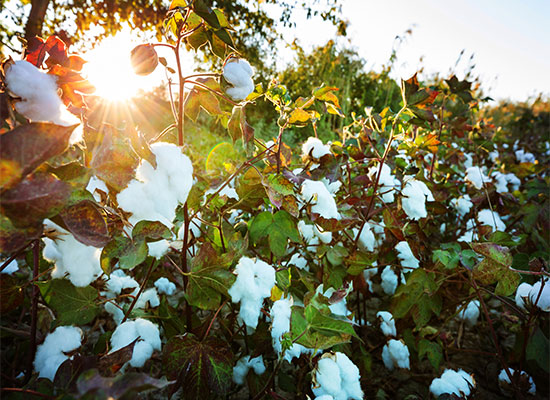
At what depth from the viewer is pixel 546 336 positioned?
1102mm

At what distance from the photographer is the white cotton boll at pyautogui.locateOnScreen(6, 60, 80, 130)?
1.59 feet

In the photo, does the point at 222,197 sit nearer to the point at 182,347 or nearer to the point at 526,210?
the point at 182,347

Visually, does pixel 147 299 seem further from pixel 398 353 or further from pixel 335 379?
pixel 398 353

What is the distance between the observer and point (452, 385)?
974mm

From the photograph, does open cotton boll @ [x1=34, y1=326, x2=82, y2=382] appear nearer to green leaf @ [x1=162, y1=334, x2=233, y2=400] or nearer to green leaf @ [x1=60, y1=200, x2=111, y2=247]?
green leaf @ [x1=162, y1=334, x2=233, y2=400]

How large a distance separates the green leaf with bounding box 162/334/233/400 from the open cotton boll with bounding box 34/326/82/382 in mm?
244

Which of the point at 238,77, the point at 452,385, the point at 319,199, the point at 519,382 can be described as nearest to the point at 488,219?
the point at 519,382

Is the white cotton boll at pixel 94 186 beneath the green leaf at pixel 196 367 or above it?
above

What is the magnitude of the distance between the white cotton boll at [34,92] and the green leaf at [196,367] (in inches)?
18.6

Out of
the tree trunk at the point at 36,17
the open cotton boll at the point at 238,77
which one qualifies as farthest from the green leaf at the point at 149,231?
the tree trunk at the point at 36,17

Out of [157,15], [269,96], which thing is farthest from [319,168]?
[157,15]

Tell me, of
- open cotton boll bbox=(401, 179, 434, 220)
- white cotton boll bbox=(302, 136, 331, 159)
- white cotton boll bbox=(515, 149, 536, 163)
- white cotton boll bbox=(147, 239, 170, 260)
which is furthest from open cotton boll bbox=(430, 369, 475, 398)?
white cotton boll bbox=(515, 149, 536, 163)

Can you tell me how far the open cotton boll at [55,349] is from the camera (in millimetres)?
745

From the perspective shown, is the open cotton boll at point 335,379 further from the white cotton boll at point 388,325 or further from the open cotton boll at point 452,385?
the white cotton boll at point 388,325
